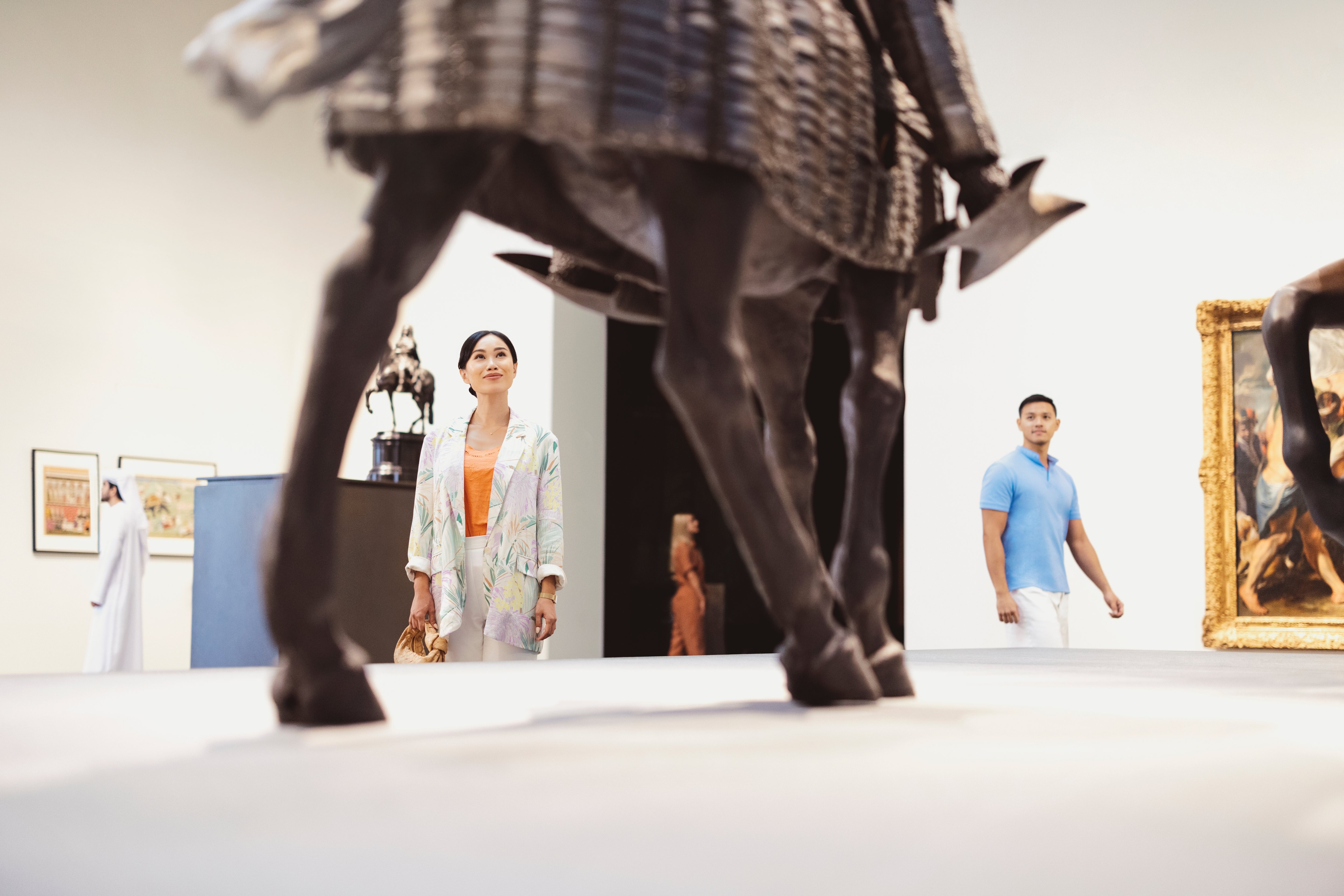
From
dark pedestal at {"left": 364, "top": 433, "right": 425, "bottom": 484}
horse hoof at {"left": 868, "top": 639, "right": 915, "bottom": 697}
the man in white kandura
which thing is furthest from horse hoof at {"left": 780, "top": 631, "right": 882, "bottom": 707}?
the man in white kandura

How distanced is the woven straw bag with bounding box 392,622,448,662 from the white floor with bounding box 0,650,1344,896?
8.55 ft

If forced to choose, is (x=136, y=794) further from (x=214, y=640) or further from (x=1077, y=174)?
(x=1077, y=174)

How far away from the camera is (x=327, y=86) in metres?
1.37

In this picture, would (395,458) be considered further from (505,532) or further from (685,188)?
(685,188)

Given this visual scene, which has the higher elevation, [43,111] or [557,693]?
[43,111]

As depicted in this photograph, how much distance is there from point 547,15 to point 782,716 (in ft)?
2.91

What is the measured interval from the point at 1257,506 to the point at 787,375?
5.85 metres

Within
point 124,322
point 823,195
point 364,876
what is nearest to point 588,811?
point 364,876

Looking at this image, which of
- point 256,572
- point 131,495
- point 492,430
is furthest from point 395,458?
point 492,430

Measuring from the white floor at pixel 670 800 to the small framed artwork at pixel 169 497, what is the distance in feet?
28.3

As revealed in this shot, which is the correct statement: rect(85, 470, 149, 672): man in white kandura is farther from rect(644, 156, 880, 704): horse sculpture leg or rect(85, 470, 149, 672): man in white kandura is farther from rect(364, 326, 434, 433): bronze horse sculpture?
rect(644, 156, 880, 704): horse sculpture leg

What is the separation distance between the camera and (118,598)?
8391 mm

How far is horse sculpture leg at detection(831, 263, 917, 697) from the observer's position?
1858mm

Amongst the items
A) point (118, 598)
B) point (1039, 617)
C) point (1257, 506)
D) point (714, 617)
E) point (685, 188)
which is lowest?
point (714, 617)
